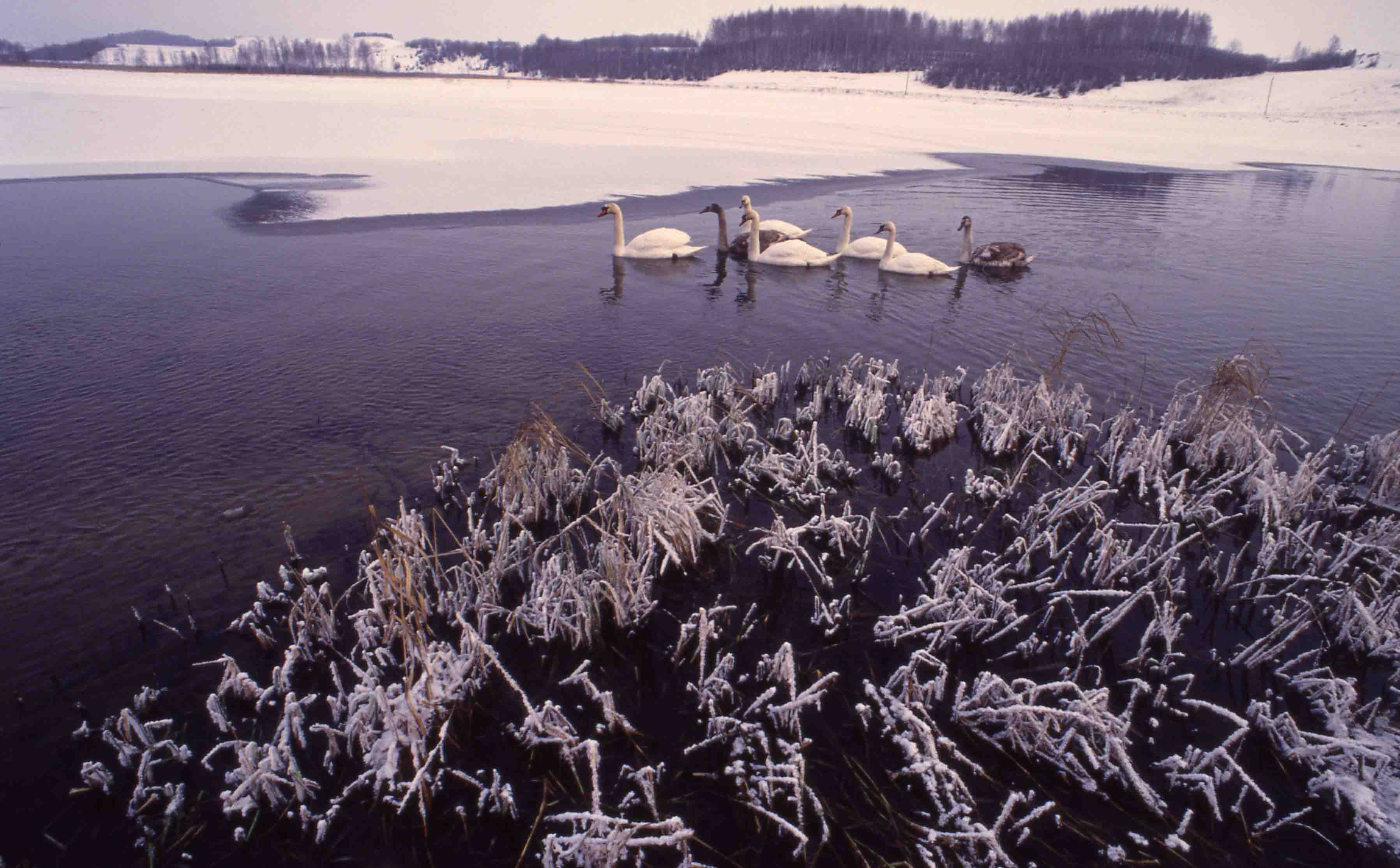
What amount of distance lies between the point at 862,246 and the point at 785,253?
1.43 m

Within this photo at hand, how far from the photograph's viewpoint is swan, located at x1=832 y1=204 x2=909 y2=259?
13023 millimetres

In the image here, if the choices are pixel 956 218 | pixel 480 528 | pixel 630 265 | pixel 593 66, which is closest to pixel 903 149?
pixel 956 218

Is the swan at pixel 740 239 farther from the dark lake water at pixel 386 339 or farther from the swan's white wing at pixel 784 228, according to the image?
the dark lake water at pixel 386 339

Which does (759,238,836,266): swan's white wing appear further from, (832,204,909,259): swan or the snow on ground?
the snow on ground

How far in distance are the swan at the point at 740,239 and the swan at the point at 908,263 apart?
208cm

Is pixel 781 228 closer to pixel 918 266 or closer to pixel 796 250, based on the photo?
pixel 796 250

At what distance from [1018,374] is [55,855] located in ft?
27.8

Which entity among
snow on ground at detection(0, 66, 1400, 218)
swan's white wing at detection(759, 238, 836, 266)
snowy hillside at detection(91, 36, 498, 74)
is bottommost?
swan's white wing at detection(759, 238, 836, 266)

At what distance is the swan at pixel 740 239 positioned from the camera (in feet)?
44.6

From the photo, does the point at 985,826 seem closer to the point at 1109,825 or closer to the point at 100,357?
the point at 1109,825

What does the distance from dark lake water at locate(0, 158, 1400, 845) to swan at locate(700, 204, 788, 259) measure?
502 millimetres

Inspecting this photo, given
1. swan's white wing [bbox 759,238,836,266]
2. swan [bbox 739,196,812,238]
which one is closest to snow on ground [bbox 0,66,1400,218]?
swan [bbox 739,196,812,238]

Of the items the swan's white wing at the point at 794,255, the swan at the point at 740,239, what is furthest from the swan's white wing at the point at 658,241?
the swan's white wing at the point at 794,255

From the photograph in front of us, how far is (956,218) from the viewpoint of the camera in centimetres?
1684
